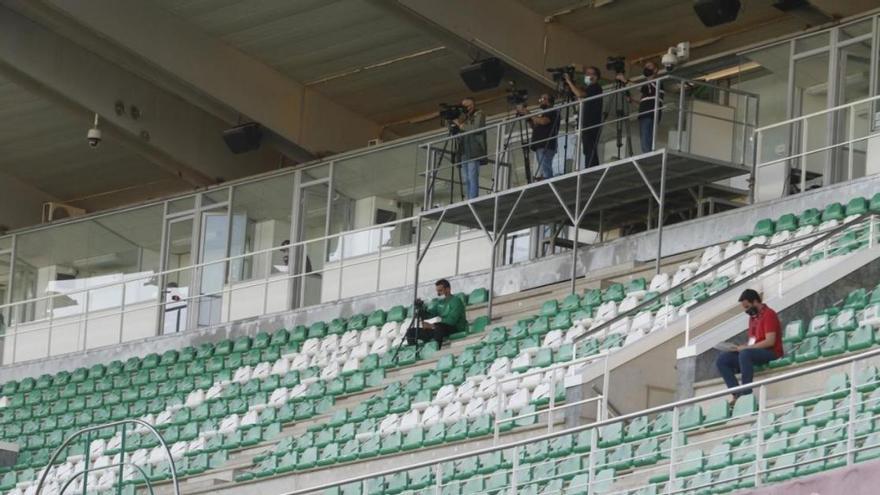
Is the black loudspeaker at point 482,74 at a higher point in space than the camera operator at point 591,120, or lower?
higher

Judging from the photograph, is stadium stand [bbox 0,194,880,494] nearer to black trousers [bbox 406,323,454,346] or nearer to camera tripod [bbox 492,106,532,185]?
black trousers [bbox 406,323,454,346]

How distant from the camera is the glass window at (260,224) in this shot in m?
30.1

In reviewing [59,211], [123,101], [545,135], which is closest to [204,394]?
[545,135]

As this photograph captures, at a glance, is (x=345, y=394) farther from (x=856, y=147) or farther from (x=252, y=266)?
(x=252, y=266)

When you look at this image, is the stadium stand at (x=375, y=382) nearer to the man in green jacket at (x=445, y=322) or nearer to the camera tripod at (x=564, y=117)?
the man in green jacket at (x=445, y=322)

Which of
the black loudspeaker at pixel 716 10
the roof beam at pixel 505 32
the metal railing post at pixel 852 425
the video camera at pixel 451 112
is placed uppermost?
the roof beam at pixel 505 32

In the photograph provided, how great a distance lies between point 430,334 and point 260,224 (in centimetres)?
862

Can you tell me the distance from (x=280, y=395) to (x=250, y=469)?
2711 mm

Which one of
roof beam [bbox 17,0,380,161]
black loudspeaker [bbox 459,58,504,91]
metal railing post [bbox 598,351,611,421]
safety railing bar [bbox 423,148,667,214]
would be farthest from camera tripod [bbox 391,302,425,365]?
roof beam [bbox 17,0,380,161]

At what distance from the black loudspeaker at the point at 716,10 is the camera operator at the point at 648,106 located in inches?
71.2

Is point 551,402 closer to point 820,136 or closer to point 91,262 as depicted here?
point 820,136

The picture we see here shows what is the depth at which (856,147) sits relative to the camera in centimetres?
2266

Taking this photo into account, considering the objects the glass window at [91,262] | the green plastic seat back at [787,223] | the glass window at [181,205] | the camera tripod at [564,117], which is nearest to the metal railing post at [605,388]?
the green plastic seat back at [787,223]

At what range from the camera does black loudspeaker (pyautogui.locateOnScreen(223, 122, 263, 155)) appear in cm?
3005
